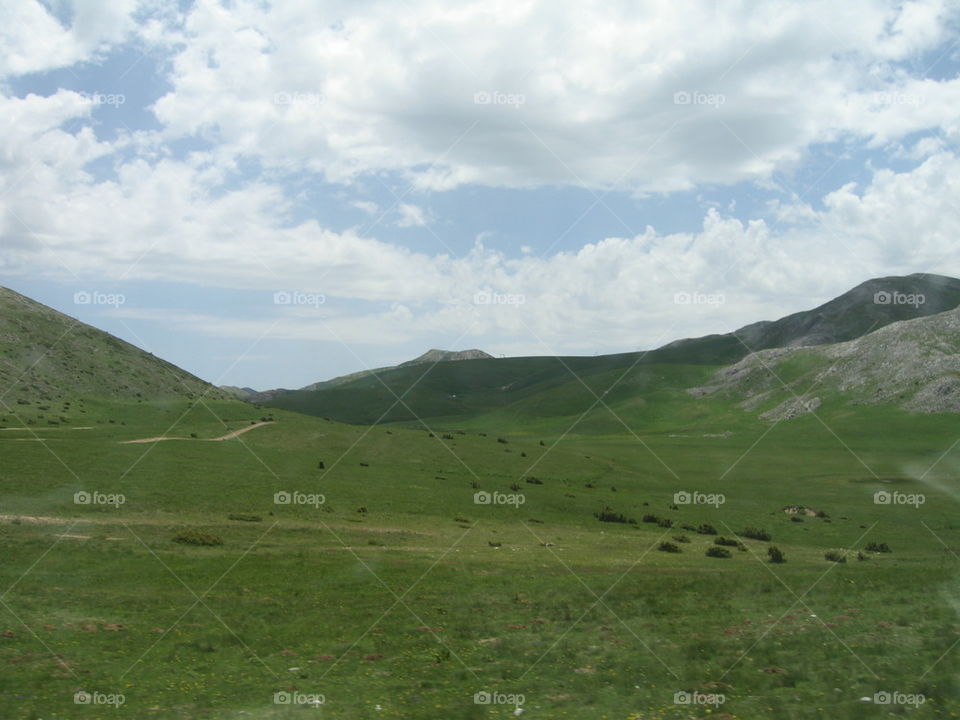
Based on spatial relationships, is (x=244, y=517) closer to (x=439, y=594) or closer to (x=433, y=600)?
(x=439, y=594)

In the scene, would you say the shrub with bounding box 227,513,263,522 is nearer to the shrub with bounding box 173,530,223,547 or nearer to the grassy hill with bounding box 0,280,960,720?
the grassy hill with bounding box 0,280,960,720

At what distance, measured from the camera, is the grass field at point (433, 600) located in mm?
17766

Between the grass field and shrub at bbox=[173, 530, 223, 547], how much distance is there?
79 cm

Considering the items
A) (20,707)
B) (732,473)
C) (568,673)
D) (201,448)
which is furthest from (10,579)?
(732,473)

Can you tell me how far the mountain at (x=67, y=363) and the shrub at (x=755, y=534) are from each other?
389ft

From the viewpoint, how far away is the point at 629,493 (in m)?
74.6

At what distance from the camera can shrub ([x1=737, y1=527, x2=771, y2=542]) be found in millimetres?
52688

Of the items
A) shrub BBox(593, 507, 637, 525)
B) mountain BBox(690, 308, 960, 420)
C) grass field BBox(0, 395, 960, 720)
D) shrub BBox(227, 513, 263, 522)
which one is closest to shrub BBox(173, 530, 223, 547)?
grass field BBox(0, 395, 960, 720)

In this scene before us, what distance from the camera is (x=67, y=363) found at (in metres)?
153

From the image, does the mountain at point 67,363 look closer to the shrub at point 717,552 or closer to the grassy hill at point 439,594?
the grassy hill at point 439,594

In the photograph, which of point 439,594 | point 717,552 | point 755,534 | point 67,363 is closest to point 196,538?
point 439,594

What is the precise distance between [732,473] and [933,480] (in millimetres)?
24248

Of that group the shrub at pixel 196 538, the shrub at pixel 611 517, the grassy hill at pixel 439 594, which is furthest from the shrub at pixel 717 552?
the shrub at pixel 196 538

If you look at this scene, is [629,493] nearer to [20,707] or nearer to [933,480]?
[933,480]
